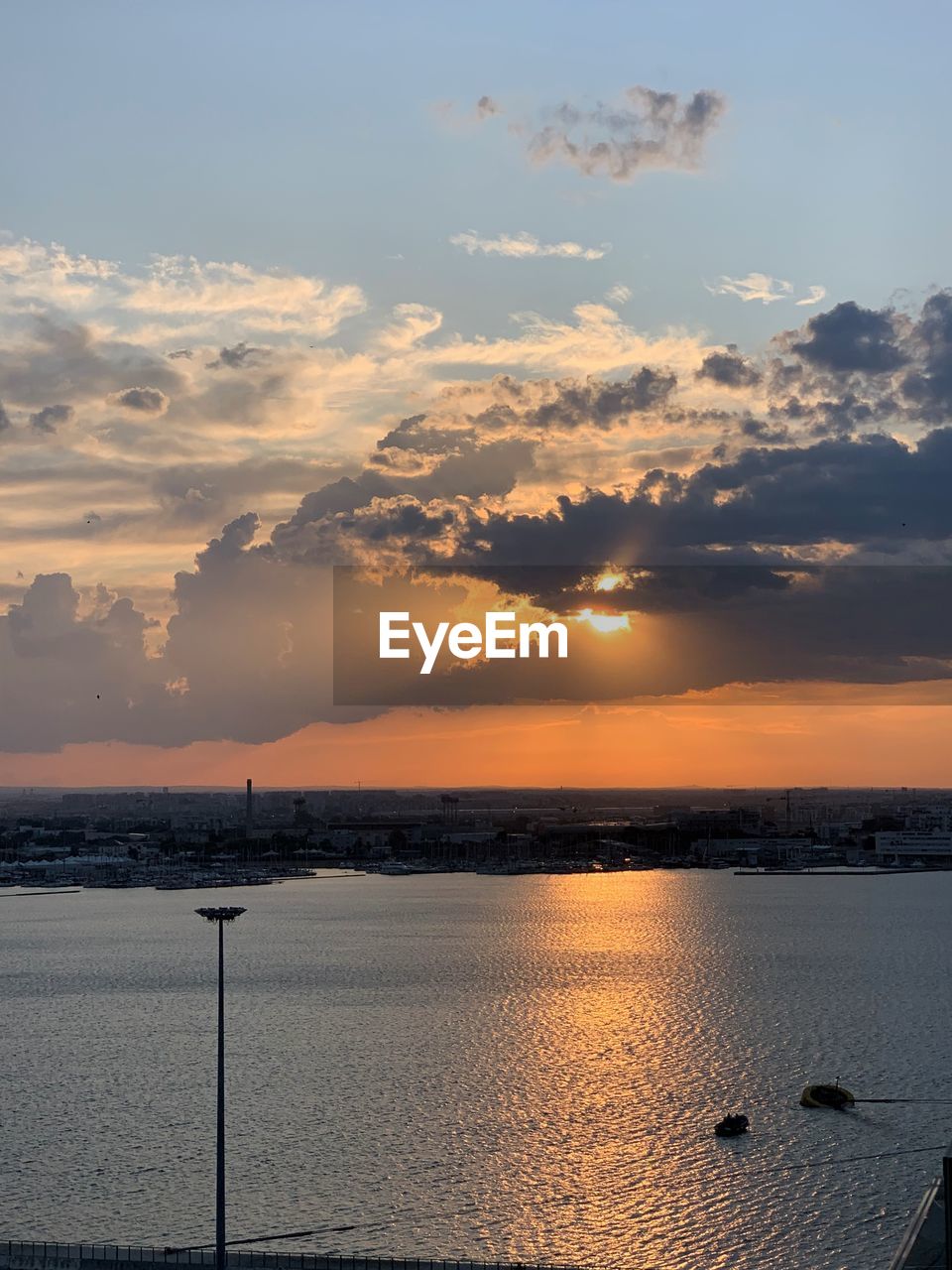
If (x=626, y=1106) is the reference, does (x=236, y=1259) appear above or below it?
above

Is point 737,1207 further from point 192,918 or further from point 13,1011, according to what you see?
point 192,918

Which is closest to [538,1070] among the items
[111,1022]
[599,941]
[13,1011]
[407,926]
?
[111,1022]

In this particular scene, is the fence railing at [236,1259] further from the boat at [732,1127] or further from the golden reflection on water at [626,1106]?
the boat at [732,1127]

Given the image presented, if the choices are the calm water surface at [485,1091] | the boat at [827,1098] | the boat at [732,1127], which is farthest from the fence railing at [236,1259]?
the boat at [827,1098]

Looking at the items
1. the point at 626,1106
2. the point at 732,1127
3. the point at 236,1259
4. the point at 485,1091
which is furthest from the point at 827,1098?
the point at 236,1259

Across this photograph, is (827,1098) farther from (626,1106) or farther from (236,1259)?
(236,1259)

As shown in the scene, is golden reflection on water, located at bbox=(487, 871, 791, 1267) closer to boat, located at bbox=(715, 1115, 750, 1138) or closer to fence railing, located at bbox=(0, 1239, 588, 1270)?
boat, located at bbox=(715, 1115, 750, 1138)

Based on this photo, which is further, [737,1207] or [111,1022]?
[111,1022]
